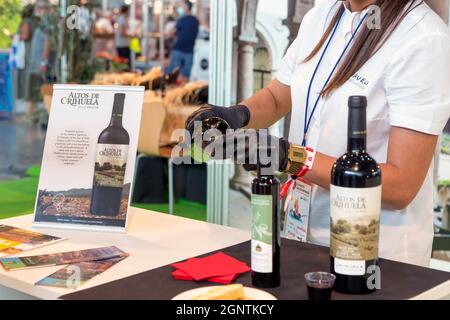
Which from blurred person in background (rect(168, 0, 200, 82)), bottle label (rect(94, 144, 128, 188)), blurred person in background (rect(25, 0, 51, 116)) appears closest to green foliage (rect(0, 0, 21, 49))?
blurred person in background (rect(25, 0, 51, 116))

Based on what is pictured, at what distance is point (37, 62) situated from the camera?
9258 mm

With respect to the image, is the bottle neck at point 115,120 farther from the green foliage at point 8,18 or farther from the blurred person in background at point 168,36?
the blurred person in background at point 168,36

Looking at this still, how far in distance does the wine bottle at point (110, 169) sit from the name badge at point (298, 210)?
1.50 ft

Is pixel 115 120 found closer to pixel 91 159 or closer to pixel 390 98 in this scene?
pixel 91 159

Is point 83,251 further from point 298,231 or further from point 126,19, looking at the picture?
point 126,19

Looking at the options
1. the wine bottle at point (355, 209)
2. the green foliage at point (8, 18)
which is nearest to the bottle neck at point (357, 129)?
the wine bottle at point (355, 209)

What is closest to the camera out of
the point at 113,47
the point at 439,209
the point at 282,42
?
the point at 439,209

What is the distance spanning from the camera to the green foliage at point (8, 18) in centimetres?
773

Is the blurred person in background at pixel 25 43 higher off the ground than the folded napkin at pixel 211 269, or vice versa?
the blurred person in background at pixel 25 43

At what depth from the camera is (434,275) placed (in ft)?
4.49

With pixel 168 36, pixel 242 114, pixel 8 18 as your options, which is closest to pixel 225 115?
pixel 242 114

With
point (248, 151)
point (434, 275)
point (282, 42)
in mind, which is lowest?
point (434, 275)
